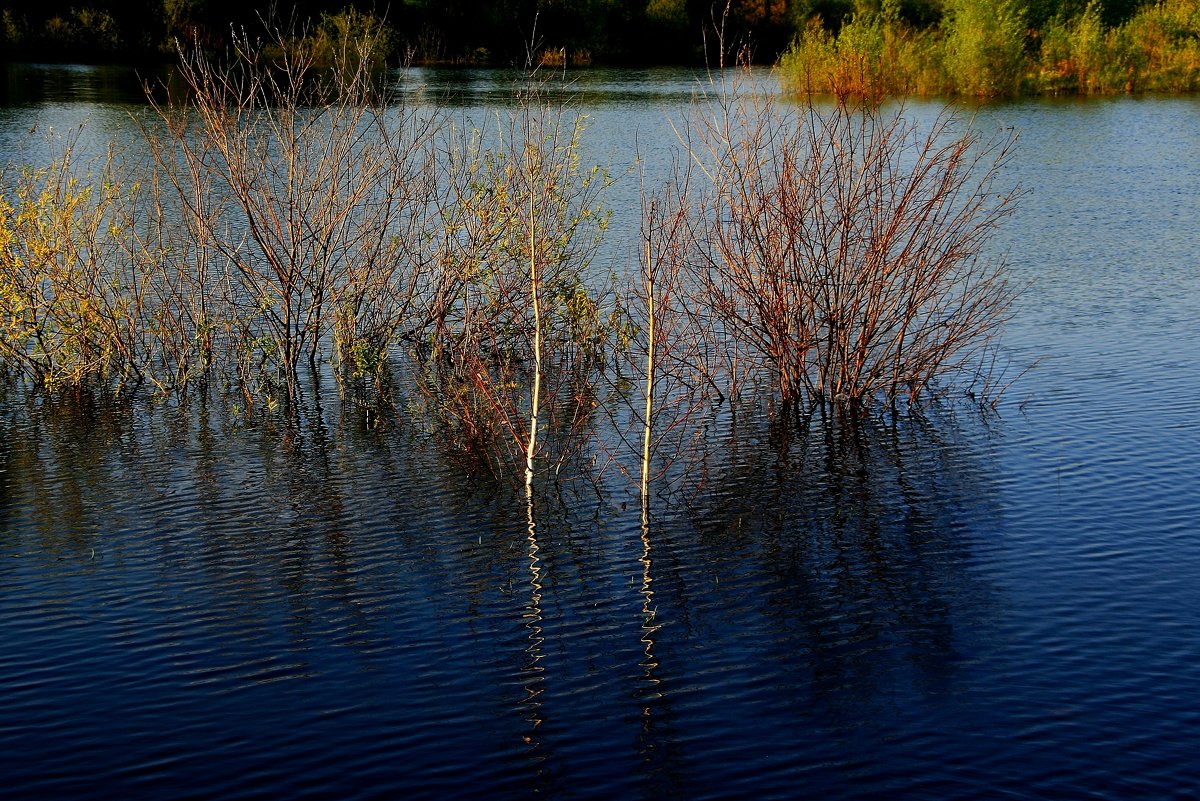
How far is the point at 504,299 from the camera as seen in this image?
15398mm

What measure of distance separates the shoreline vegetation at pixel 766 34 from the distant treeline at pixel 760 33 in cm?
7

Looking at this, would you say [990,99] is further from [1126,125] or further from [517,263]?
[517,263]

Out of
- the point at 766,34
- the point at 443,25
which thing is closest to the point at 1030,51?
the point at 766,34

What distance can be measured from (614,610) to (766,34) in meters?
65.3

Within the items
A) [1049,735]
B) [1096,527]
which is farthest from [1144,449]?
[1049,735]

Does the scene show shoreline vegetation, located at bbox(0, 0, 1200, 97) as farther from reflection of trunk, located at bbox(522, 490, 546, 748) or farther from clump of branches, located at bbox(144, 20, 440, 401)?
reflection of trunk, located at bbox(522, 490, 546, 748)

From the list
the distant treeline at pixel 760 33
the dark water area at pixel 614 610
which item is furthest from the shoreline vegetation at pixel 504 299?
the distant treeline at pixel 760 33

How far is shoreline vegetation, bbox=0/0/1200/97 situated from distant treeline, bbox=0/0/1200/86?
0.07 meters

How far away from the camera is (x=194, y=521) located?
10.7 meters

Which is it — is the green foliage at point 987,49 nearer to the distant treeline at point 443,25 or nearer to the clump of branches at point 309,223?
the distant treeline at point 443,25

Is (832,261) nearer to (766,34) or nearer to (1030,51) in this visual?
(1030,51)

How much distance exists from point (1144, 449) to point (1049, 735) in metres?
5.72

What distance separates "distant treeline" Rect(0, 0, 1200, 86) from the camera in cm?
4800

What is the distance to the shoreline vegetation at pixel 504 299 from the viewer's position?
42.0ft
